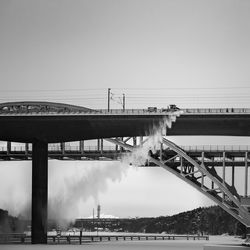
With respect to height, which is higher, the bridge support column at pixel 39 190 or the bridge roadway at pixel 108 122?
the bridge roadway at pixel 108 122

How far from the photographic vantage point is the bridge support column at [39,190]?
13325 cm

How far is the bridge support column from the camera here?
5246 inches

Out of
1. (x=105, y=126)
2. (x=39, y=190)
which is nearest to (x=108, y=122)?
(x=105, y=126)

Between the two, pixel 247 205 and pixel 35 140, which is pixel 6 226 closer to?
pixel 35 140

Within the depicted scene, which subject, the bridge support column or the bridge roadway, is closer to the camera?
the bridge roadway

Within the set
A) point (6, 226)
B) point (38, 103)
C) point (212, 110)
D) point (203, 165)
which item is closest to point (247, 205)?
point (203, 165)

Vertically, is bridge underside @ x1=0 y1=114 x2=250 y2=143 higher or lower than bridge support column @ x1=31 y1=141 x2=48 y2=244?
higher

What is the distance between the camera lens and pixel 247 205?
12875 centimetres

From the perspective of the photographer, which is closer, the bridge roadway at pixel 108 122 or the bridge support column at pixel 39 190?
the bridge roadway at pixel 108 122

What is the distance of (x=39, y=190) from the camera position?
13400 cm

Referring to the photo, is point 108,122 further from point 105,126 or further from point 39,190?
point 39,190

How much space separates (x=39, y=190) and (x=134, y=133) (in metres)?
17.6

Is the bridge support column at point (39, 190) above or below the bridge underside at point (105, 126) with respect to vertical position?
below

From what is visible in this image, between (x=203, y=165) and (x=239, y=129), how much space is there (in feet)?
25.0
